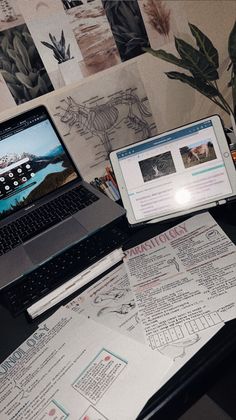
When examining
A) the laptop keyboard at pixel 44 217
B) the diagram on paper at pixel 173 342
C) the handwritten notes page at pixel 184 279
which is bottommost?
the diagram on paper at pixel 173 342

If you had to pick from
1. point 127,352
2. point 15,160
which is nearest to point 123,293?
point 127,352

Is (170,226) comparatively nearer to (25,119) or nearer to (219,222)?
(219,222)

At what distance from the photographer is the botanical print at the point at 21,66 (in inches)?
39.2

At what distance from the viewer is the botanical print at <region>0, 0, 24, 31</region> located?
0.97m

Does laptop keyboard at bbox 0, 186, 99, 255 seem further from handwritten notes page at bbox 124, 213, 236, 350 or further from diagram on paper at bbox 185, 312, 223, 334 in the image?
diagram on paper at bbox 185, 312, 223, 334

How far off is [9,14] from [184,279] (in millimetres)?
842

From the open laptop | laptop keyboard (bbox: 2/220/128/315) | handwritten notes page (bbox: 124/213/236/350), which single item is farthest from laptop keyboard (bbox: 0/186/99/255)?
handwritten notes page (bbox: 124/213/236/350)

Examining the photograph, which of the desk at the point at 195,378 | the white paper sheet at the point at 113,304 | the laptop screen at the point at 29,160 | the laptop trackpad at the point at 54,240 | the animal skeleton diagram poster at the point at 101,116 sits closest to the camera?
the desk at the point at 195,378

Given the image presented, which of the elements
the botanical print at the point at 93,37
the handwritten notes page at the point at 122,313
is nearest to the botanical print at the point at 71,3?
the botanical print at the point at 93,37

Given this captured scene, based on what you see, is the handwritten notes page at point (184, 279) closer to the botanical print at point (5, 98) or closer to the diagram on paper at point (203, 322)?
the diagram on paper at point (203, 322)

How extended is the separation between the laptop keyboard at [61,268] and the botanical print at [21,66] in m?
0.48

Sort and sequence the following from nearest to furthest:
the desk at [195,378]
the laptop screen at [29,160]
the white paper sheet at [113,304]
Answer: the desk at [195,378] → the white paper sheet at [113,304] → the laptop screen at [29,160]

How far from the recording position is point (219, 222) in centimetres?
93

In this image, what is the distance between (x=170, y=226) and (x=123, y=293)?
25 centimetres
